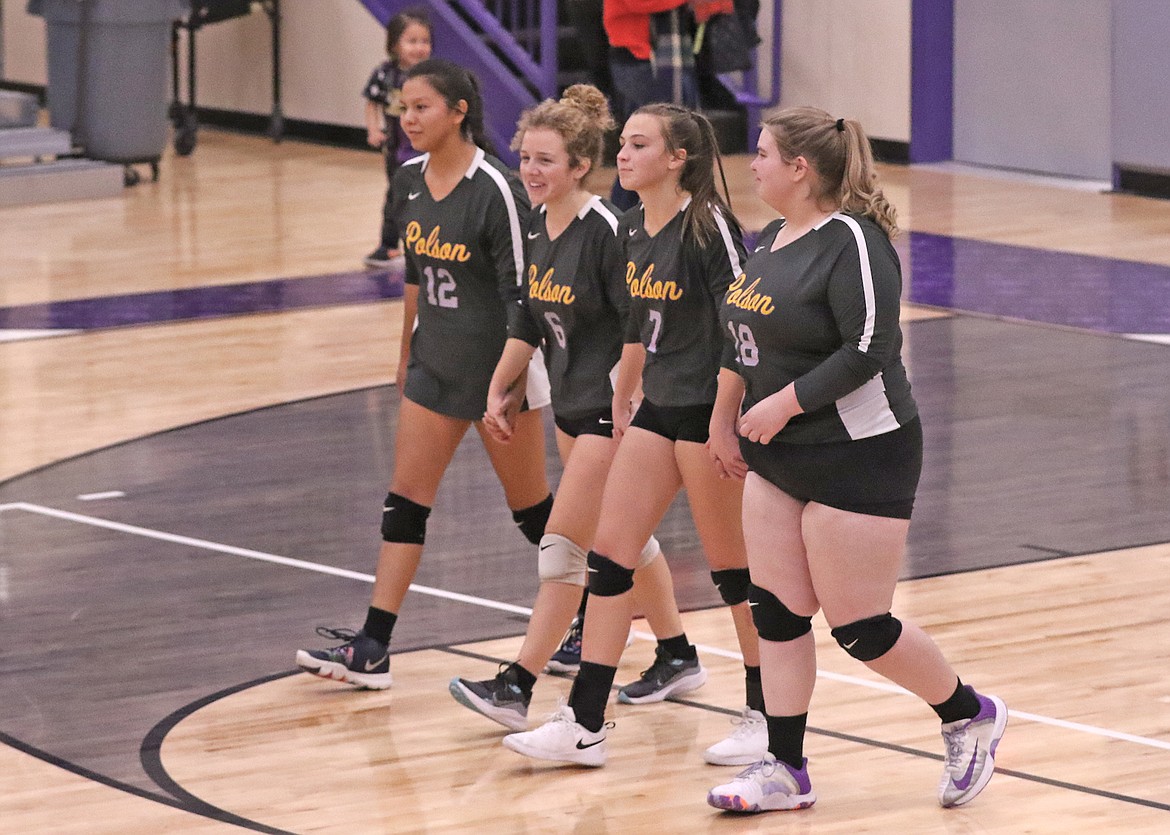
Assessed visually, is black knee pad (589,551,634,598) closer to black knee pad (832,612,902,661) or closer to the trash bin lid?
black knee pad (832,612,902,661)

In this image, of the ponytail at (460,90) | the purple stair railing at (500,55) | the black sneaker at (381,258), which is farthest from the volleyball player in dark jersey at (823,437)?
the purple stair railing at (500,55)

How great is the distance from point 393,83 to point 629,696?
23.5 feet

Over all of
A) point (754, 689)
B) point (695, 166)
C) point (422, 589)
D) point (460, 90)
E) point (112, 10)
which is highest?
point (112, 10)

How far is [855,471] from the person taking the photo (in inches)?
176

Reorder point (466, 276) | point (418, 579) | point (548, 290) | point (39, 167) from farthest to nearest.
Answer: point (39, 167) < point (418, 579) < point (466, 276) < point (548, 290)

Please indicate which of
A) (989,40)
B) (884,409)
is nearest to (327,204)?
(989,40)

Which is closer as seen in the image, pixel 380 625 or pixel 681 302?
pixel 681 302

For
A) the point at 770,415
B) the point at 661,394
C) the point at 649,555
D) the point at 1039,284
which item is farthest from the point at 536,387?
the point at 1039,284

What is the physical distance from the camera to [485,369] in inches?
220

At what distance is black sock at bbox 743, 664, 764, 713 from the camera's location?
509 centimetres

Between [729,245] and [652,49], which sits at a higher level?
[652,49]

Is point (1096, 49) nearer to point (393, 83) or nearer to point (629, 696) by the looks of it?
point (393, 83)

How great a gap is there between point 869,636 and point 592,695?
0.73m

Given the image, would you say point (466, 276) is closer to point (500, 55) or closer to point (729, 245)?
point (729, 245)
